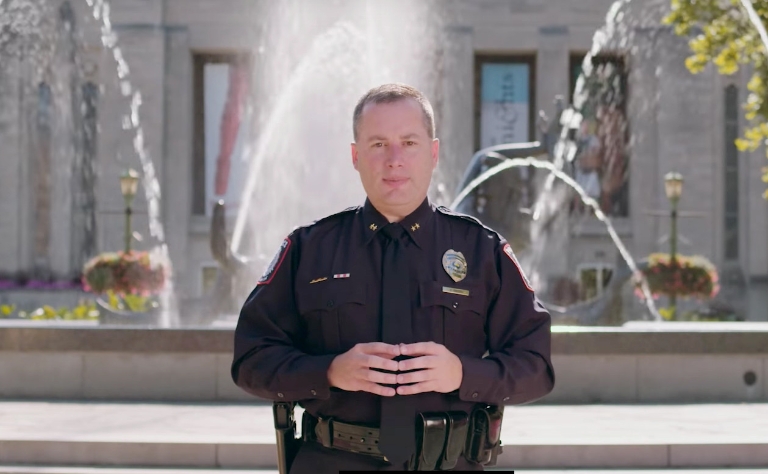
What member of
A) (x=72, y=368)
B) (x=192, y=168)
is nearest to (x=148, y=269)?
(x=72, y=368)

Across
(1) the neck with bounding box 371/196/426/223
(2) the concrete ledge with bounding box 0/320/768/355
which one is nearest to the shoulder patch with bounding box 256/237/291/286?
(1) the neck with bounding box 371/196/426/223

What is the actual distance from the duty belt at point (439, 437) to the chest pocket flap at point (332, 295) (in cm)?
31

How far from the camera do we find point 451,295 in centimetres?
304

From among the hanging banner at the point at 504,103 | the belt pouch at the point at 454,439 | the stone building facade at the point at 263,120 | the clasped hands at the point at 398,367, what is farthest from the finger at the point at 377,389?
the hanging banner at the point at 504,103

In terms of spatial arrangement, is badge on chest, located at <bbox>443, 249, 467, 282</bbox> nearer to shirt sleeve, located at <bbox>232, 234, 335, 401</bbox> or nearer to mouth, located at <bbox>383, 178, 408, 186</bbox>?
mouth, located at <bbox>383, 178, 408, 186</bbox>

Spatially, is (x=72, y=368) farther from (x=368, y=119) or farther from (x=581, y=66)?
(x=581, y=66)

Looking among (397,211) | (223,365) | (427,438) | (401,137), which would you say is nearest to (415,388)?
(427,438)

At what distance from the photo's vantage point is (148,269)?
18781mm

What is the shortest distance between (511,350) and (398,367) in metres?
0.40

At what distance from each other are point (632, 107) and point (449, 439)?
100 feet

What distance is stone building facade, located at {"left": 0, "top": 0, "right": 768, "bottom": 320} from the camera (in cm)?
3209

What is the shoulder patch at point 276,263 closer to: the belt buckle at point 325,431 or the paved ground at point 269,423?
the belt buckle at point 325,431

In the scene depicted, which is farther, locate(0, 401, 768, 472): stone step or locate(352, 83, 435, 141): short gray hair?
locate(0, 401, 768, 472): stone step

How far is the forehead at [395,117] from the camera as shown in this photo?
3006 mm
